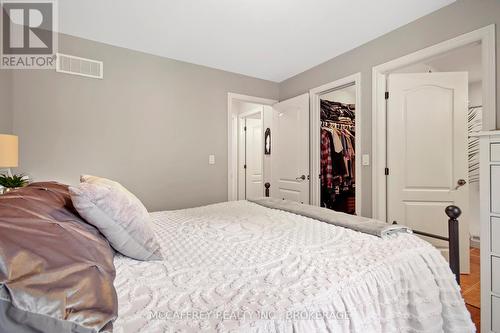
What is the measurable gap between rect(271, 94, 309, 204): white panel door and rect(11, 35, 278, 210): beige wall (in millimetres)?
626

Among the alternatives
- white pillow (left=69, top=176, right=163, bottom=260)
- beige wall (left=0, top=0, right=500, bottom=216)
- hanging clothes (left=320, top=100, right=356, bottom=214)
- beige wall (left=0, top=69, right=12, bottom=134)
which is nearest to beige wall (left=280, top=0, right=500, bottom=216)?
beige wall (left=0, top=0, right=500, bottom=216)

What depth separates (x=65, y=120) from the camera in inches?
94.7

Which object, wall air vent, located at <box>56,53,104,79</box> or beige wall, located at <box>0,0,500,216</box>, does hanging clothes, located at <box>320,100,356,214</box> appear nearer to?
beige wall, located at <box>0,0,500,216</box>

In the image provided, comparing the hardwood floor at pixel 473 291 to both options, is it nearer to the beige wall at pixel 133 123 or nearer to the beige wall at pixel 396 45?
the beige wall at pixel 396 45

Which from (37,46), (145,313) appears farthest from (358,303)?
(37,46)

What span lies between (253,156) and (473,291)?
3830mm

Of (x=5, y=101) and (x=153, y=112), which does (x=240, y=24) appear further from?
(x=5, y=101)

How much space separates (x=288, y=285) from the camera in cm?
83

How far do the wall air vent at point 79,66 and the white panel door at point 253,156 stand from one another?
3.02m

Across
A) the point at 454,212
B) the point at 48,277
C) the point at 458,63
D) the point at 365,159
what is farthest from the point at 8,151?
the point at 458,63

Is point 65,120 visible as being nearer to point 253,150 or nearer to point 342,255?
point 342,255

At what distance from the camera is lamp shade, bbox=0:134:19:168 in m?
1.62

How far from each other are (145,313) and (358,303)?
2.32 ft

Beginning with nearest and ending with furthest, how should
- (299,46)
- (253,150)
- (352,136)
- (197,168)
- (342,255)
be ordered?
(342,255) < (299,46) < (197,168) < (352,136) < (253,150)
